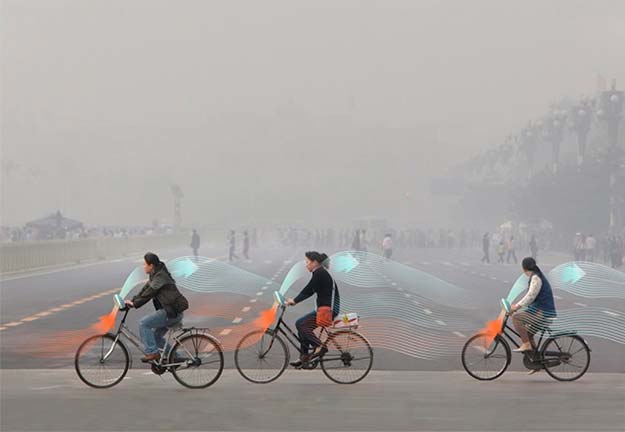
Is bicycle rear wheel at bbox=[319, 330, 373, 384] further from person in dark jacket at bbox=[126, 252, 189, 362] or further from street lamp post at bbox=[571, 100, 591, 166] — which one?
street lamp post at bbox=[571, 100, 591, 166]

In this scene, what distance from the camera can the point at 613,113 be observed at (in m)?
71.3

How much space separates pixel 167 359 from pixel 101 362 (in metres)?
0.88

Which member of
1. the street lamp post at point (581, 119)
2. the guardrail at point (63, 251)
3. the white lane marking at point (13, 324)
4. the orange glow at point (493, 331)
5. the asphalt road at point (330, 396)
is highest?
the street lamp post at point (581, 119)

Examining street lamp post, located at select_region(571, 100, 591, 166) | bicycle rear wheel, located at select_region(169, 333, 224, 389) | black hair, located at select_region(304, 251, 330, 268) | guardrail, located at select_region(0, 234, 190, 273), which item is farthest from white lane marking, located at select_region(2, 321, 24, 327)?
street lamp post, located at select_region(571, 100, 591, 166)

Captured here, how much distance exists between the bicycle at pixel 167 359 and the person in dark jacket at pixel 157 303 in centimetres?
10

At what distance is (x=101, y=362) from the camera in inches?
581

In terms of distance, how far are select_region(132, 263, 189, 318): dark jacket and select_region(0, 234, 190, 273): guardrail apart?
37.4m

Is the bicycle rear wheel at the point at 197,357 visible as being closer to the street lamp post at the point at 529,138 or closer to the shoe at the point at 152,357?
the shoe at the point at 152,357

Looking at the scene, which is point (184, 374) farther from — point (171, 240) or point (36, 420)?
point (171, 240)

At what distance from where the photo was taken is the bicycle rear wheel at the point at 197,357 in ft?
46.8

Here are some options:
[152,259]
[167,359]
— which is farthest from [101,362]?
[152,259]

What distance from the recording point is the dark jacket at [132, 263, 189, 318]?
46.2 feet

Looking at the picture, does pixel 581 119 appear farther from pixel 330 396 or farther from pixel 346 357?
pixel 330 396

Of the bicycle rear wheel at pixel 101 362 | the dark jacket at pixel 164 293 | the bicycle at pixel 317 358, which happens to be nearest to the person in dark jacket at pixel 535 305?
the bicycle at pixel 317 358
